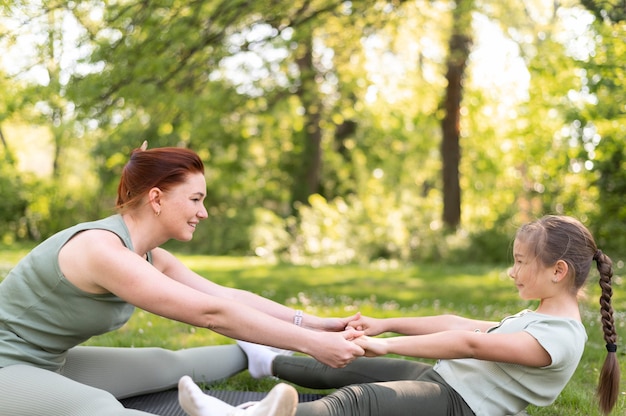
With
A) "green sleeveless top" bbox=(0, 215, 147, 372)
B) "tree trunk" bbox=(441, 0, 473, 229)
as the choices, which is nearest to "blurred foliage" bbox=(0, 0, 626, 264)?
"tree trunk" bbox=(441, 0, 473, 229)

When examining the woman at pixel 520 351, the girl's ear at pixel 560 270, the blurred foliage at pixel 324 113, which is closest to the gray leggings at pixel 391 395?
the woman at pixel 520 351

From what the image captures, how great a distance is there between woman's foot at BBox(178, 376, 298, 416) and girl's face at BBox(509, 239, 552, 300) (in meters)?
1.23

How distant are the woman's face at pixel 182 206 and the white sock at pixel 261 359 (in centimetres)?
129

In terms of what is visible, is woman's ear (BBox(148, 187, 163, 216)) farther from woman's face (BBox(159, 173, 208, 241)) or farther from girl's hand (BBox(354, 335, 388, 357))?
girl's hand (BBox(354, 335, 388, 357))

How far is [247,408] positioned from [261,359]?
5.61 ft

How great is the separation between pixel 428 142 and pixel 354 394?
2475 centimetres

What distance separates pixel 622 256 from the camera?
44.9 feet

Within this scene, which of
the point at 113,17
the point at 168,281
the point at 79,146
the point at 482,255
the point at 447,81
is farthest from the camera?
the point at 79,146

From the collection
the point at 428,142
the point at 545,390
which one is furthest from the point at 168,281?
the point at 428,142

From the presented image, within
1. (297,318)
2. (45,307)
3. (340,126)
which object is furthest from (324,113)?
(45,307)

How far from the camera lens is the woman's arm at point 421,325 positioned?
144 inches

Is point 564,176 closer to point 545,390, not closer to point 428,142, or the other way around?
point 428,142

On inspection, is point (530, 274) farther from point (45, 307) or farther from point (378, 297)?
point (378, 297)

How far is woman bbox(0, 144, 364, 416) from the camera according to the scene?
2922mm
